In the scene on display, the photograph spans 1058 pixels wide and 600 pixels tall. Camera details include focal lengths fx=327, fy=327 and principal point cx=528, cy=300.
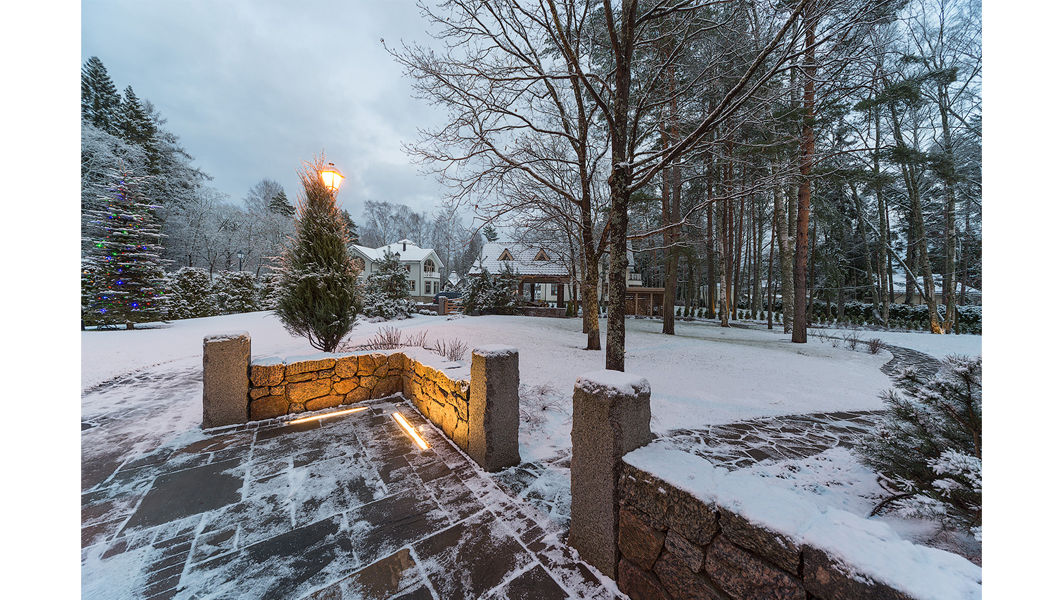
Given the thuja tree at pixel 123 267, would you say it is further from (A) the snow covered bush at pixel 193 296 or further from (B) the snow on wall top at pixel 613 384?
(B) the snow on wall top at pixel 613 384

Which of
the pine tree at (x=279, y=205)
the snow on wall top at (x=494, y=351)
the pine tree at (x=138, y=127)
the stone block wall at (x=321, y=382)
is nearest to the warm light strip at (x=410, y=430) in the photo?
the stone block wall at (x=321, y=382)

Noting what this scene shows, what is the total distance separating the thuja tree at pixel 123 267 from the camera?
9523 mm

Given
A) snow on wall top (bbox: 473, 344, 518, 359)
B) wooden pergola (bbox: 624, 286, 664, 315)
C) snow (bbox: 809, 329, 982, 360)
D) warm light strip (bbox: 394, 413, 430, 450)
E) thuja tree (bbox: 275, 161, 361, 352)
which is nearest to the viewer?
snow on wall top (bbox: 473, 344, 518, 359)

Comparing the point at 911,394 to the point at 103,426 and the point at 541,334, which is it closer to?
the point at 103,426

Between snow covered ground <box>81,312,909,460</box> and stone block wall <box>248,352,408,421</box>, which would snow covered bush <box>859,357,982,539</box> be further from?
stone block wall <box>248,352,408,421</box>

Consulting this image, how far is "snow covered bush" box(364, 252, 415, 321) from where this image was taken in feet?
43.1

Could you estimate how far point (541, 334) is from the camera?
31.9ft

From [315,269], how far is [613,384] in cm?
510

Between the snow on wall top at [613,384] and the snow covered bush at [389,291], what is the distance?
1273 centimetres

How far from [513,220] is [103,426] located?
22.6 feet

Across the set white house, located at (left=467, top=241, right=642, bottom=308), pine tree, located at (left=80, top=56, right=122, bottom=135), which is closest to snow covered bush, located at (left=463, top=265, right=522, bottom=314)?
white house, located at (left=467, top=241, right=642, bottom=308)

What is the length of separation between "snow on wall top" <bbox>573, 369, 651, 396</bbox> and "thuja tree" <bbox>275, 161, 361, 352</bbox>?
4.76 m

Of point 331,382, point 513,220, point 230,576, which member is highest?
point 513,220
